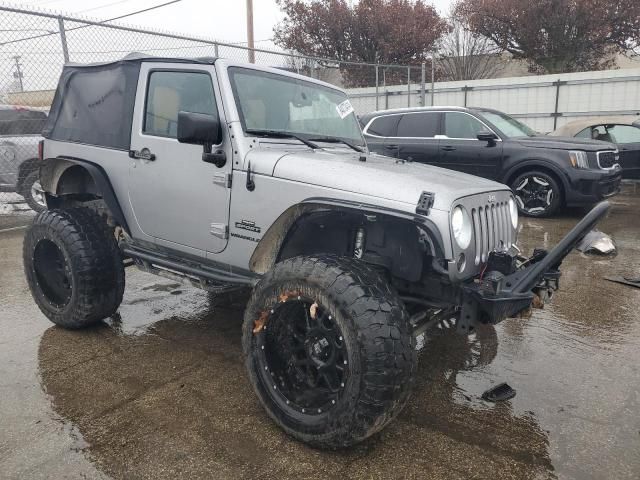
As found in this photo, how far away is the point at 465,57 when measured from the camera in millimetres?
24016

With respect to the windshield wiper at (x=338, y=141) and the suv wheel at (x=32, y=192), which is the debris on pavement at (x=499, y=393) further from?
the suv wheel at (x=32, y=192)

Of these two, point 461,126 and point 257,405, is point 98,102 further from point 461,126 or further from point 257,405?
point 461,126

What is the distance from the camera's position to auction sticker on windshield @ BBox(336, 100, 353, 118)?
400cm

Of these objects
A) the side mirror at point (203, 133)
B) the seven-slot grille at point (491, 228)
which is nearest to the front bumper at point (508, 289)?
the seven-slot grille at point (491, 228)

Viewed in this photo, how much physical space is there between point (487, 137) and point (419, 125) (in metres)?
1.28

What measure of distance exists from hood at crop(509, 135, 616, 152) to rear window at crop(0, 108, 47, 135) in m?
7.91

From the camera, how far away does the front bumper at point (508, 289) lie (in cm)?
246

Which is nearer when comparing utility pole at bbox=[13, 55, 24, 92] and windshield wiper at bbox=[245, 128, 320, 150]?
windshield wiper at bbox=[245, 128, 320, 150]

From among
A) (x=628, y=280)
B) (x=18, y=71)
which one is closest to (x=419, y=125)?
(x=628, y=280)

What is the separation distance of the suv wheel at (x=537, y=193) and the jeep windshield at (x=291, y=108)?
5.12m

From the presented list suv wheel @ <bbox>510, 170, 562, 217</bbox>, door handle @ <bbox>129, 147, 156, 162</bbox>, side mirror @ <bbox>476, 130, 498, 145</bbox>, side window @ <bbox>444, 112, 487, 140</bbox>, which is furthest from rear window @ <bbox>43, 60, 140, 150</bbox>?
suv wheel @ <bbox>510, 170, 562, 217</bbox>

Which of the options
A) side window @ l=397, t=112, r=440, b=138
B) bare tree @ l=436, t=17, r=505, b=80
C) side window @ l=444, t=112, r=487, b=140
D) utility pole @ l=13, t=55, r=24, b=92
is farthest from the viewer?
bare tree @ l=436, t=17, r=505, b=80

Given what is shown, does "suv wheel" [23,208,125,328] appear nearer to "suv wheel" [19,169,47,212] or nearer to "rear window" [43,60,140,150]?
"rear window" [43,60,140,150]

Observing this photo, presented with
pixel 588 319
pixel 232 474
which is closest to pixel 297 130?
pixel 232 474
